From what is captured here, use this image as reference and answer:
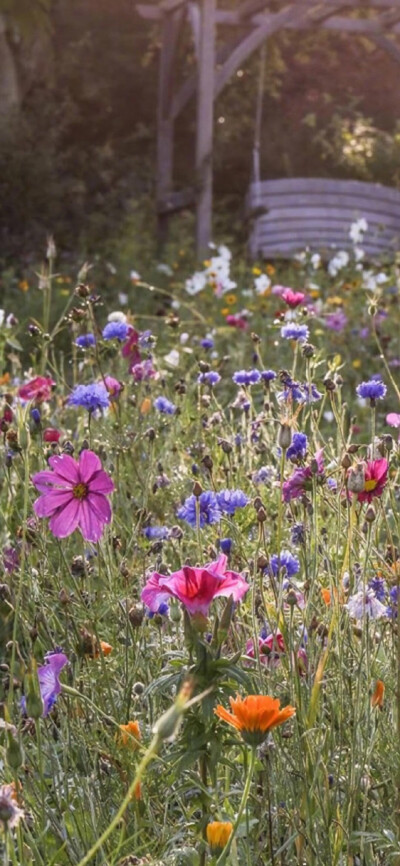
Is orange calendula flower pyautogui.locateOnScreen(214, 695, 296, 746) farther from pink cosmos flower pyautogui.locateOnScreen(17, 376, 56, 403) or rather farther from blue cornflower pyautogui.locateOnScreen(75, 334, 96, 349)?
blue cornflower pyautogui.locateOnScreen(75, 334, 96, 349)

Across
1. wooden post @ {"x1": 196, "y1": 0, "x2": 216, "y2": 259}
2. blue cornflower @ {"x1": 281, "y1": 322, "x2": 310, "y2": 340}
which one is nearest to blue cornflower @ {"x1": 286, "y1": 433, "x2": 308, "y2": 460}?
blue cornflower @ {"x1": 281, "y1": 322, "x2": 310, "y2": 340}

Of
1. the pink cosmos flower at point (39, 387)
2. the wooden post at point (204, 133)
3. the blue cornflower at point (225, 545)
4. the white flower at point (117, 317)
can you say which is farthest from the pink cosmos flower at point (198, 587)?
the wooden post at point (204, 133)

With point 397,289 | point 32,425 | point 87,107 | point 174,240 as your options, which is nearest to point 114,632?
point 32,425

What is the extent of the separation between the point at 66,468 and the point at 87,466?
0.03m

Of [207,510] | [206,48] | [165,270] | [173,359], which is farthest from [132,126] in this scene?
[207,510]

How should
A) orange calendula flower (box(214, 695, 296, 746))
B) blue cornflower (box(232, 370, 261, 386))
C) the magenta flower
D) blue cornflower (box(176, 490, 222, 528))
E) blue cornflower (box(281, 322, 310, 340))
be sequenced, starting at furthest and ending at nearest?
1. blue cornflower (box(232, 370, 261, 386))
2. blue cornflower (box(281, 322, 310, 340))
3. blue cornflower (box(176, 490, 222, 528))
4. the magenta flower
5. orange calendula flower (box(214, 695, 296, 746))

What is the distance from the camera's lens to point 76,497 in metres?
1.61

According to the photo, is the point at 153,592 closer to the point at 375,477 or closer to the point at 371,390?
the point at 375,477

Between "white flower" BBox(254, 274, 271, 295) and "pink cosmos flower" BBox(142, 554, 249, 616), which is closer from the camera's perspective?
"pink cosmos flower" BBox(142, 554, 249, 616)

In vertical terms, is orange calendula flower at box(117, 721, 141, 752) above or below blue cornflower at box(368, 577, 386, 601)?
below

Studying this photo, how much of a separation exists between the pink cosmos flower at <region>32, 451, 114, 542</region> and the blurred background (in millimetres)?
6343

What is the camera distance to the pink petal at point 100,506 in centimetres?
158

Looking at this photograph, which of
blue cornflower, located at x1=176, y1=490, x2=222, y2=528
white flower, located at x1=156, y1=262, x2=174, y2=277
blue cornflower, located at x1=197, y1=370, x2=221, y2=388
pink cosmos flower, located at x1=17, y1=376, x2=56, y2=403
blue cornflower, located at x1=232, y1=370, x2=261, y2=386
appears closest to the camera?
blue cornflower, located at x1=176, y1=490, x2=222, y2=528

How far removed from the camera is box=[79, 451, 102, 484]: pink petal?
159 cm
